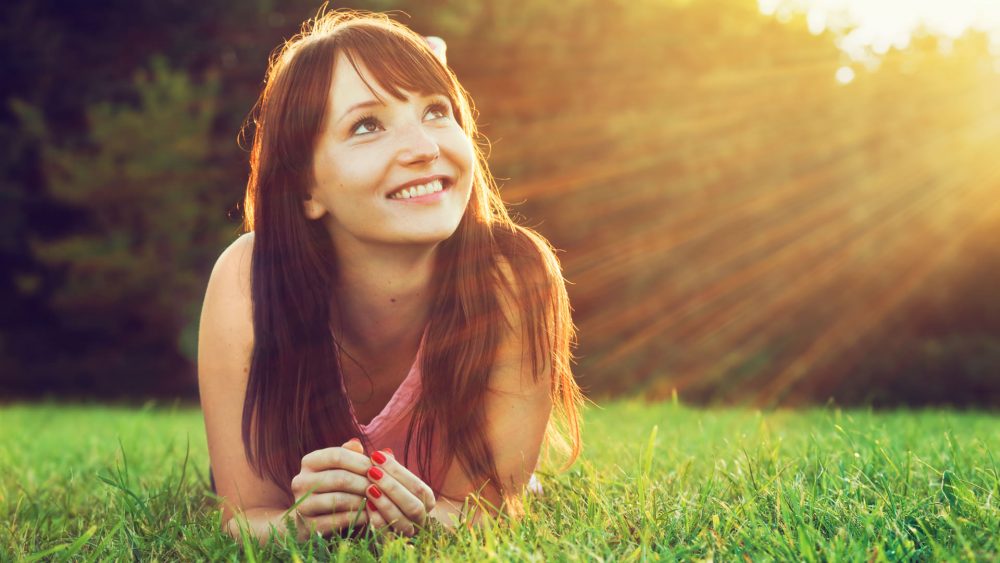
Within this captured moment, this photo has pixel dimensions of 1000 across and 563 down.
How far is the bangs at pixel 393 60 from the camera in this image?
2486mm

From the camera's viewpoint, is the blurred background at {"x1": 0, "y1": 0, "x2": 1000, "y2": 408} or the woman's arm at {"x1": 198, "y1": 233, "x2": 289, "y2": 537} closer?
the woman's arm at {"x1": 198, "y1": 233, "x2": 289, "y2": 537}

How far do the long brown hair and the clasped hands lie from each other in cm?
39

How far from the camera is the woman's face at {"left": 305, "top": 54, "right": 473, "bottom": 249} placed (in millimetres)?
2418

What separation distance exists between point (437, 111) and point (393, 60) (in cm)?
21

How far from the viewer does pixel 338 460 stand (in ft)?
6.88

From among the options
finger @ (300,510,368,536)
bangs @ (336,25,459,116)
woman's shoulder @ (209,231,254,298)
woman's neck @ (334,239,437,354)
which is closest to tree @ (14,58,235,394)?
woman's shoulder @ (209,231,254,298)

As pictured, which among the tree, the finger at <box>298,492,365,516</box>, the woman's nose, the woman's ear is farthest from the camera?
the tree

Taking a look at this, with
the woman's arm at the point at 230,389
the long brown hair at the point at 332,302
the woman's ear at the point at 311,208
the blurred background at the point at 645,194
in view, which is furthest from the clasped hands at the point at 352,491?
the blurred background at the point at 645,194

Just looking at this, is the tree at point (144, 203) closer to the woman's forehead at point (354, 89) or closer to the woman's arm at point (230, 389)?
the woman's arm at point (230, 389)

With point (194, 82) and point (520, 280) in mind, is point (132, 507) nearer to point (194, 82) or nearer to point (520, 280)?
point (520, 280)

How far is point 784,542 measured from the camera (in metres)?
1.76

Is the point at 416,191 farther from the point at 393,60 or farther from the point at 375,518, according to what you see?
the point at 375,518

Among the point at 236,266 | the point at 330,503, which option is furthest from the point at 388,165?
the point at 330,503

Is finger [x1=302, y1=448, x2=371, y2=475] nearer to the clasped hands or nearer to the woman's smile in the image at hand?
the clasped hands
